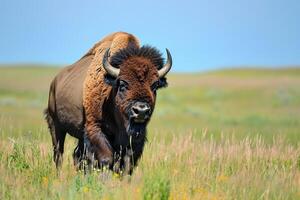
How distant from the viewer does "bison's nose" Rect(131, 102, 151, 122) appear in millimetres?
7781

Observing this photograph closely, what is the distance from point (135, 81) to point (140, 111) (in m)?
0.59

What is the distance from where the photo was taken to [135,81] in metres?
8.21

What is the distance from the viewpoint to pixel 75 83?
9.99m

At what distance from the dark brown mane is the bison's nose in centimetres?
102

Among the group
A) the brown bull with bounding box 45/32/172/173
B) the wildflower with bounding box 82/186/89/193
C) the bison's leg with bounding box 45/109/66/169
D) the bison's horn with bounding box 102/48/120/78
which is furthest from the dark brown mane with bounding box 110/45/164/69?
the wildflower with bounding box 82/186/89/193

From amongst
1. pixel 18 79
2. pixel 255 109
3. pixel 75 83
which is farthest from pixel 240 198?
pixel 18 79

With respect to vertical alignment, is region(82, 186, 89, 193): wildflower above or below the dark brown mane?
below

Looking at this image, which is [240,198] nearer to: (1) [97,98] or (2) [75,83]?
(1) [97,98]

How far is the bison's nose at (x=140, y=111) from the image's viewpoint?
7781mm

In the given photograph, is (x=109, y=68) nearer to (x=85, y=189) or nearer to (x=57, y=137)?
(x=85, y=189)

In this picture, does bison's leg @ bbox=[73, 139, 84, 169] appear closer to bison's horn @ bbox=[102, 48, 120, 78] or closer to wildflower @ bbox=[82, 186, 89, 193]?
bison's horn @ bbox=[102, 48, 120, 78]

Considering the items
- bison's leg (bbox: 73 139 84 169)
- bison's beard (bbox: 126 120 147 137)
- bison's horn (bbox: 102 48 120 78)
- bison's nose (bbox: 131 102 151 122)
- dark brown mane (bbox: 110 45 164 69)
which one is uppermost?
dark brown mane (bbox: 110 45 164 69)

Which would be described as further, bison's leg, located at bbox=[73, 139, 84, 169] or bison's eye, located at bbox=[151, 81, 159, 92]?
bison's leg, located at bbox=[73, 139, 84, 169]

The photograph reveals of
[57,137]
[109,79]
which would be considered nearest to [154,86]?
[109,79]
